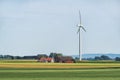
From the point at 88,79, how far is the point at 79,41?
10096 centimetres

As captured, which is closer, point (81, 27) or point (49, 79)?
point (49, 79)

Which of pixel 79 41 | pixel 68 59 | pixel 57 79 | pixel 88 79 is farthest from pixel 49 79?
pixel 68 59

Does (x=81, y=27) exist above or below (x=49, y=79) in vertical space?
above

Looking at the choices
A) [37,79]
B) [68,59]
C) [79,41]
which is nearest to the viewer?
[37,79]

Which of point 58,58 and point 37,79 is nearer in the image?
point 37,79

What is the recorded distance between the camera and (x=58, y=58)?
18725 cm

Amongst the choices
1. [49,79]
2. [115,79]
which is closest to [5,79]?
[49,79]

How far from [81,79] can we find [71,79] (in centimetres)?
120

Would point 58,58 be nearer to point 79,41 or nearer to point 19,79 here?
point 79,41

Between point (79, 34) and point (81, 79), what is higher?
point (79, 34)

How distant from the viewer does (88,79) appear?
5266 cm

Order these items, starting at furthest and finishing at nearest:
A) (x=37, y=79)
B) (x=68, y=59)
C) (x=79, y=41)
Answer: (x=68, y=59)
(x=79, y=41)
(x=37, y=79)

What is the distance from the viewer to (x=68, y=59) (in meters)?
181

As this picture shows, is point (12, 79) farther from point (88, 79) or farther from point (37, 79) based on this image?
point (88, 79)
